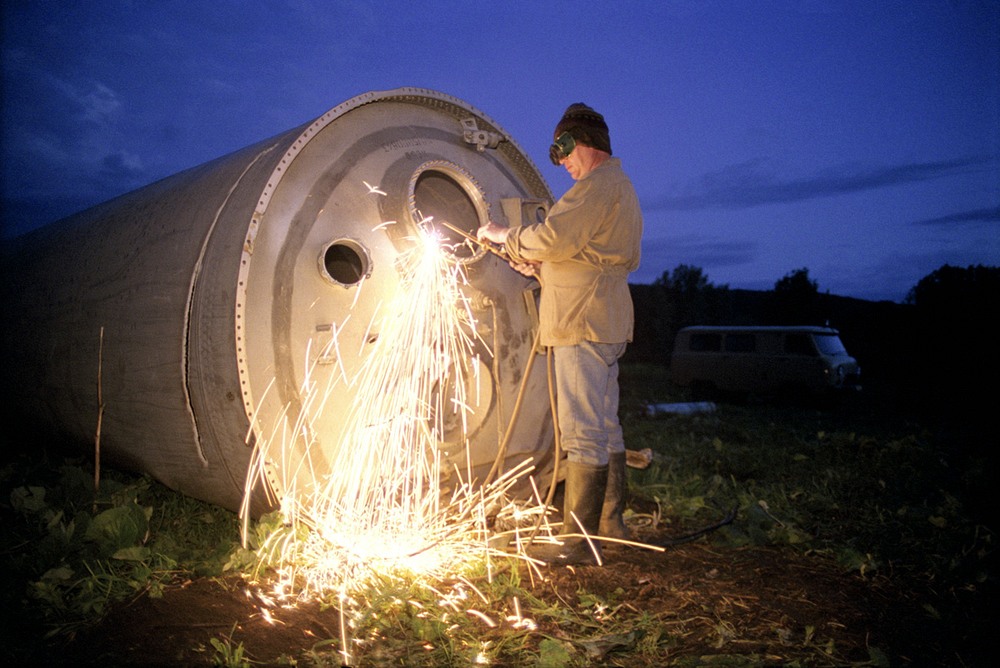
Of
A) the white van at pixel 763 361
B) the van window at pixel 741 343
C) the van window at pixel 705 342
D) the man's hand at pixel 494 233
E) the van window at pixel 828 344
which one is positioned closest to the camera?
the man's hand at pixel 494 233

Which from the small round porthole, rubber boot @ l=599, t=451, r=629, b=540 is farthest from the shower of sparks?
rubber boot @ l=599, t=451, r=629, b=540

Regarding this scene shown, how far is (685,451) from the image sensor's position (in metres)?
6.66

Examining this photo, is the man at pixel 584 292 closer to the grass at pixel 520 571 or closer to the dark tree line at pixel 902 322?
the grass at pixel 520 571

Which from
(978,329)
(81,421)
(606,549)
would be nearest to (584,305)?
(606,549)

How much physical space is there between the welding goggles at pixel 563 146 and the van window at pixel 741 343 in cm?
1343

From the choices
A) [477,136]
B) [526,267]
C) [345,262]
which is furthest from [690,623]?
[477,136]

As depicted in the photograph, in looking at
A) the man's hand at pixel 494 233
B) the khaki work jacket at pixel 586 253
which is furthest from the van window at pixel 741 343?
the man's hand at pixel 494 233

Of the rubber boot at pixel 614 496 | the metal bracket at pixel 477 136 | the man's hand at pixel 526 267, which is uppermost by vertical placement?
the metal bracket at pixel 477 136

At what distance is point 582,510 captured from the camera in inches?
144

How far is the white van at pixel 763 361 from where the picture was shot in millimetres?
14780

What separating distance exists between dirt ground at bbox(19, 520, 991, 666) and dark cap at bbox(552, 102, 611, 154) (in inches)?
93.3

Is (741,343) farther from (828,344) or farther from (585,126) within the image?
(585,126)

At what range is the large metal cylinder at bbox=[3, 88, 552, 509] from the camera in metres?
3.21

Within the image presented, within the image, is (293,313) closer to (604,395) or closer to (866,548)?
(604,395)
